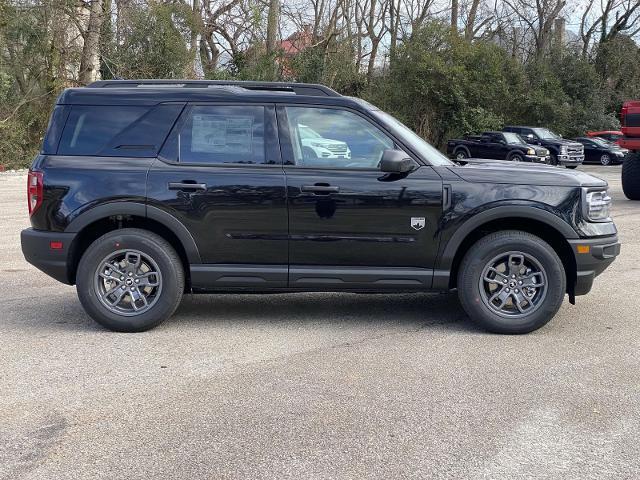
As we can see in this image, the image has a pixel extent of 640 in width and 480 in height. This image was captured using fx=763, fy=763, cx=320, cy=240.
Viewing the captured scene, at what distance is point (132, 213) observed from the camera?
237 inches

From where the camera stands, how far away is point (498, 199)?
19.6 feet

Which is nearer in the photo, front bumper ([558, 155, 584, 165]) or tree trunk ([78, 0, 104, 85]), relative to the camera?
tree trunk ([78, 0, 104, 85])

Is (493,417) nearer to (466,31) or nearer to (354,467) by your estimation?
(354,467)

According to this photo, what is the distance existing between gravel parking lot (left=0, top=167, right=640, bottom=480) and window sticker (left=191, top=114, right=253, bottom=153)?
1479 millimetres

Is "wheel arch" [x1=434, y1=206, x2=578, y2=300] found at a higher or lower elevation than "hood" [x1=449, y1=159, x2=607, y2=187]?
lower

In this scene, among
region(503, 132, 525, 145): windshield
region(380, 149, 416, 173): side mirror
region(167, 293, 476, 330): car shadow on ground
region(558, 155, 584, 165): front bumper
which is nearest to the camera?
region(380, 149, 416, 173): side mirror

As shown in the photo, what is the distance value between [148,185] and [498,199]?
2749mm

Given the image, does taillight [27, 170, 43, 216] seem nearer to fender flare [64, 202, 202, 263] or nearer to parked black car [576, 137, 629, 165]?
fender flare [64, 202, 202, 263]

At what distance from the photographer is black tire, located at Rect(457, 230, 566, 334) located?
5.99 m

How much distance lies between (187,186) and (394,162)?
163cm

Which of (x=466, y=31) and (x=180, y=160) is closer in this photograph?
(x=180, y=160)

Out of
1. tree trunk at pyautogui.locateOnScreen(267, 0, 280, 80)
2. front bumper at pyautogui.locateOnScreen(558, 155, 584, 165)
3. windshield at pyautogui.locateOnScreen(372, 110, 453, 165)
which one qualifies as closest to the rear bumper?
windshield at pyautogui.locateOnScreen(372, 110, 453, 165)

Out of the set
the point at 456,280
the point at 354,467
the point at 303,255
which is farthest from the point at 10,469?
the point at 456,280

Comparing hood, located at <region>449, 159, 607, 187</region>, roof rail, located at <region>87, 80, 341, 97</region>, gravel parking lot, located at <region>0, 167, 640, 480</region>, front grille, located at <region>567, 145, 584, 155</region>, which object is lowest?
gravel parking lot, located at <region>0, 167, 640, 480</region>
